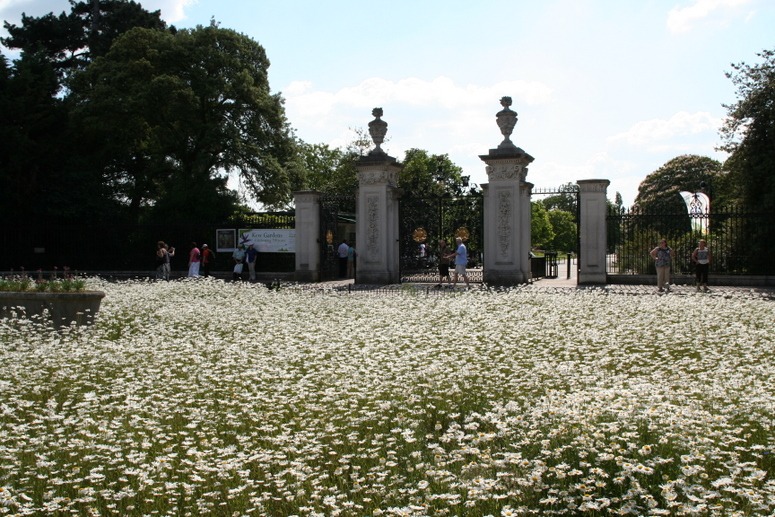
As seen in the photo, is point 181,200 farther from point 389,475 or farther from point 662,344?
point 389,475

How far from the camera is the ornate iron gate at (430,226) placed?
22.0 metres

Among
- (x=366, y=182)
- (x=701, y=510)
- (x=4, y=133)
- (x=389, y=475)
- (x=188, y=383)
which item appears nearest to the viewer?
(x=701, y=510)

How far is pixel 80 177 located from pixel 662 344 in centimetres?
2789

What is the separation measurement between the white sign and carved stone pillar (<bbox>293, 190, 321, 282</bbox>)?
0.74m

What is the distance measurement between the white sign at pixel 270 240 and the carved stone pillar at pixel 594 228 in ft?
31.7

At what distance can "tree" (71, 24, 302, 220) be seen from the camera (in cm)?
3056

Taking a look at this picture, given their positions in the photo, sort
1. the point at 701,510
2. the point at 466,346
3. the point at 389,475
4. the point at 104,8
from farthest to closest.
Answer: the point at 104,8 → the point at 466,346 → the point at 389,475 → the point at 701,510

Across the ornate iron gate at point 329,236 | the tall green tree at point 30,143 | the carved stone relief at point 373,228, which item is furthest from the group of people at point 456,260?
the tall green tree at point 30,143

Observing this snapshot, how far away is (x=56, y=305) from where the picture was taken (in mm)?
11656

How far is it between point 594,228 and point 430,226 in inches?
197

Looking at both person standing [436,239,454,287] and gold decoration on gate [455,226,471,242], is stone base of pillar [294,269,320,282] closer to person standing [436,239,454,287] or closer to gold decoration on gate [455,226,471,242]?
person standing [436,239,454,287]

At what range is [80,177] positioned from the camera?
102 feet

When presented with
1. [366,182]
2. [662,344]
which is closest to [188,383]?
[662,344]

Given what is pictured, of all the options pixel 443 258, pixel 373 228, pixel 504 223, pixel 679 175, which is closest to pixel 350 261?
pixel 373 228
